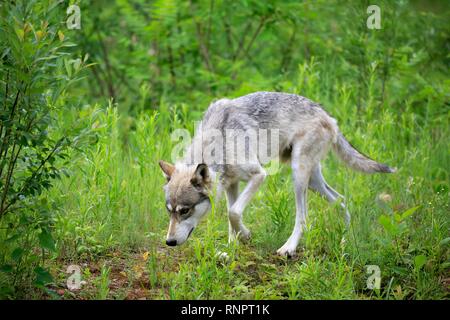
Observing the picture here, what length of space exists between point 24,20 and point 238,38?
7.39 meters

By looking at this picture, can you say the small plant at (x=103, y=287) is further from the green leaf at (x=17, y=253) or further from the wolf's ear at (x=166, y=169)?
the wolf's ear at (x=166, y=169)

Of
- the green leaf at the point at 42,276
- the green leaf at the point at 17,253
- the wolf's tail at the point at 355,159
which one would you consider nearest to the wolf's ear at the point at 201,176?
the green leaf at the point at 42,276

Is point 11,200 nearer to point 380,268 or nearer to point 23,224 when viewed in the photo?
point 23,224

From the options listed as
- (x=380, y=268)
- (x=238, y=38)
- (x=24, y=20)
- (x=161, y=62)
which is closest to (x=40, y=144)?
(x=24, y=20)

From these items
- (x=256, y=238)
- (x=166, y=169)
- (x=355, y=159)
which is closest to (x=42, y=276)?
(x=166, y=169)

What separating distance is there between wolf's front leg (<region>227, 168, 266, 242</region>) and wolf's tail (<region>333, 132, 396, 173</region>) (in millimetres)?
1110

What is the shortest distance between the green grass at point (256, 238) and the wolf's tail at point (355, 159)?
258 millimetres

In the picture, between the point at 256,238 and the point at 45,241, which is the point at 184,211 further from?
the point at 45,241

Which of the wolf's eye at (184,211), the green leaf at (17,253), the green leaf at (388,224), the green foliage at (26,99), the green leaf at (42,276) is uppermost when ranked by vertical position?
the green foliage at (26,99)

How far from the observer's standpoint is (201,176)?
5609 millimetres

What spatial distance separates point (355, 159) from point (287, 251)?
55.9 inches

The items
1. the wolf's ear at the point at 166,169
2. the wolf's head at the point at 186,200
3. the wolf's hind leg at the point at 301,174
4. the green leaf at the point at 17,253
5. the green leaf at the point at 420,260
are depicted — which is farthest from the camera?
the wolf's hind leg at the point at 301,174

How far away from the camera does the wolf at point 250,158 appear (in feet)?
18.5

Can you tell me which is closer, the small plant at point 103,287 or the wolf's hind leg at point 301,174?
the small plant at point 103,287
